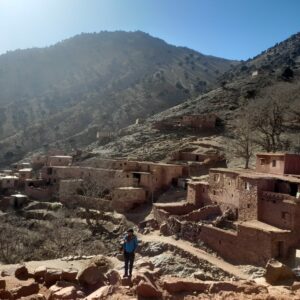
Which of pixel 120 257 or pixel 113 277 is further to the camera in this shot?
pixel 120 257

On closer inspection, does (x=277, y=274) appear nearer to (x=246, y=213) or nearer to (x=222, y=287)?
(x=222, y=287)

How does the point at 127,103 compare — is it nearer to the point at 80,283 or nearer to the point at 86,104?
the point at 86,104

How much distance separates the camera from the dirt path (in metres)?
17.9

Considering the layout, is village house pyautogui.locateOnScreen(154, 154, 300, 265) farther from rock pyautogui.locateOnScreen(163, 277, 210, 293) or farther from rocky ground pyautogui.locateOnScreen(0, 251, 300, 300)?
rock pyautogui.locateOnScreen(163, 277, 210, 293)

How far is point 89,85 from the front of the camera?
114562mm

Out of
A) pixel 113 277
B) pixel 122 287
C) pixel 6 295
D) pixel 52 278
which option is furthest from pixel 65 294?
pixel 113 277

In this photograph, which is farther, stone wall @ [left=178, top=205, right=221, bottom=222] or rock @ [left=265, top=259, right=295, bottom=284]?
stone wall @ [left=178, top=205, right=221, bottom=222]

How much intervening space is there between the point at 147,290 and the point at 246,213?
1355cm

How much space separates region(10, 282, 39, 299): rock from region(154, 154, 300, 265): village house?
1128cm

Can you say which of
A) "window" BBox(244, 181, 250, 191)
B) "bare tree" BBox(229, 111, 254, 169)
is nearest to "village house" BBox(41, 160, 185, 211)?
"bare tree" BBox(229, 111, 254, 169)

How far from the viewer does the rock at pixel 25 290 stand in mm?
9673

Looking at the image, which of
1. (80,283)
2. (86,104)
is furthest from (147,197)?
(86,104)

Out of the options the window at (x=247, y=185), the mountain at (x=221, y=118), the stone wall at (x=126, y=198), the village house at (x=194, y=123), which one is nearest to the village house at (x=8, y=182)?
the mountain at (x=221, y=118)

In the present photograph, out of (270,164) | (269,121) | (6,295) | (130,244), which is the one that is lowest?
(6,295)
